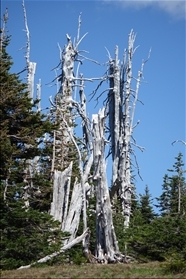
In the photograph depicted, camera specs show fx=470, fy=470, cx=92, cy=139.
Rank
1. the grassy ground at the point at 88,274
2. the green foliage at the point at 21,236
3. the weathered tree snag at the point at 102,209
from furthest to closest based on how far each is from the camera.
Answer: the weathered tree snag at the point at 102,209
the green foliage at the point at 21,236
the grassy ground at the point at 88,274

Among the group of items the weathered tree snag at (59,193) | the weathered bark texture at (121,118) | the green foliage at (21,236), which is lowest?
the green foliage at (21,236)

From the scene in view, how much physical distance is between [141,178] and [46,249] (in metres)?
15.4

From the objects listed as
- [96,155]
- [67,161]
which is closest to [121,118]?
[67,161]

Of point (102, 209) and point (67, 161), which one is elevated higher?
point (67, 161)

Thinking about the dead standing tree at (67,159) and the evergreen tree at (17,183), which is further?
the dead standing tree at (67,159)

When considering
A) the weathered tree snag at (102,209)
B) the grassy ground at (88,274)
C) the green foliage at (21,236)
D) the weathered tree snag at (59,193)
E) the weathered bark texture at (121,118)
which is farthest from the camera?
the weathered bark texture at (121,118)

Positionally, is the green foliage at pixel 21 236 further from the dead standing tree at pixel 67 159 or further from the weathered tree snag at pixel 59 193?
the weathered tree snag at pixel 59 193

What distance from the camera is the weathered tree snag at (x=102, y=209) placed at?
18.9m

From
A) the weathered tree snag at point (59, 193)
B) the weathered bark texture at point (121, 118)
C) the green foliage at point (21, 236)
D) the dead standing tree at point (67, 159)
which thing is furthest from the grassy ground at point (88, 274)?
the weathered bark texture at point (121, 118)

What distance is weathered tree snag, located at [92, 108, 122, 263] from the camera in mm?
18875

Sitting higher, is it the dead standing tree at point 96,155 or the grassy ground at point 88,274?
the dead standing tree at point 96,155

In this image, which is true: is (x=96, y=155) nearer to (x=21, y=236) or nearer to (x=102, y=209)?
(x=102, y=209)

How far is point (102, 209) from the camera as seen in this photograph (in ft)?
63.0

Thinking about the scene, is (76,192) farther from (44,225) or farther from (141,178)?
(141,178)
